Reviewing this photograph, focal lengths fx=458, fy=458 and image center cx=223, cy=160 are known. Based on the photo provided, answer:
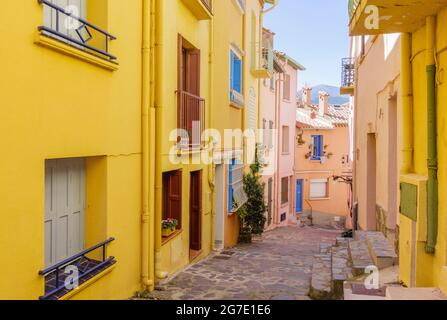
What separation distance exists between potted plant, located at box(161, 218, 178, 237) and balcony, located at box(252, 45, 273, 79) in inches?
360

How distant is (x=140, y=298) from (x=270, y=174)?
1555 centimetres

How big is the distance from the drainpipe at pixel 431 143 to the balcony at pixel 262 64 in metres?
11.3

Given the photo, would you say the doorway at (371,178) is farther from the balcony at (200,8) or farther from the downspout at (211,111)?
the balcony at (200,8)

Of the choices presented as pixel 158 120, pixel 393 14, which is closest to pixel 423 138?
pixel 393 14

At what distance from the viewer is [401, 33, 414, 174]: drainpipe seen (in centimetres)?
612

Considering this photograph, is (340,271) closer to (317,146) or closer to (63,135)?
(63,135)

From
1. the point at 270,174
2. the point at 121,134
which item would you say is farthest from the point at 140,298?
the point at 270,174

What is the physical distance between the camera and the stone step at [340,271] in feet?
24.8

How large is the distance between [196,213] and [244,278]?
2265 millimetres

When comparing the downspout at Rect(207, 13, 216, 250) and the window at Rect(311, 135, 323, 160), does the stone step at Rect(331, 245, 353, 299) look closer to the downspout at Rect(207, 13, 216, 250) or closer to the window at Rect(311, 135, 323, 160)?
the downspout at Rect(207, 13, 216, 250)

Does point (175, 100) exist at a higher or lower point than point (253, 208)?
higher

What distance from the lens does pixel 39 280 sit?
177 inches

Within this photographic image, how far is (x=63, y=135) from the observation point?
16.1 feet

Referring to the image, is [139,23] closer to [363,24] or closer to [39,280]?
[363,24]
